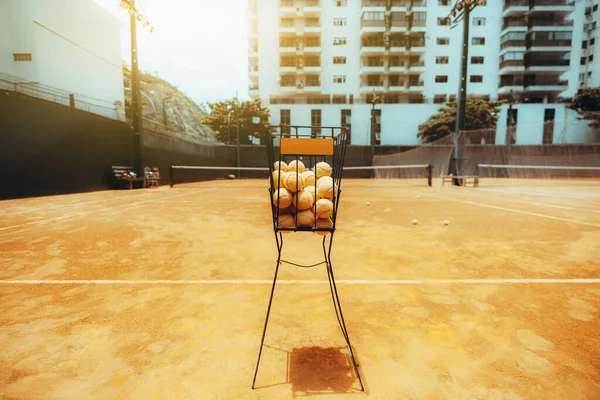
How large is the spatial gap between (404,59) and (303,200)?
56.5m

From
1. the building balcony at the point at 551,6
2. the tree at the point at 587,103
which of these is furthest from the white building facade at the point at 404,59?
the tree at the point at 587,103

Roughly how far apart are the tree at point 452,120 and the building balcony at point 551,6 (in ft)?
58.3

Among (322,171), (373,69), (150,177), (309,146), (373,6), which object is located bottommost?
(150,177)

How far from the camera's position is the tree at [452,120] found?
141ft

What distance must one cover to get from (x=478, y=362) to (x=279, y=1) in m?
58.8

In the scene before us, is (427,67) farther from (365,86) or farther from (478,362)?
Result: (478,362)

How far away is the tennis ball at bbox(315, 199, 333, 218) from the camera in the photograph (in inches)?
75.5

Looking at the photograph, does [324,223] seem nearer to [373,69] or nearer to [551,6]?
[373,69]

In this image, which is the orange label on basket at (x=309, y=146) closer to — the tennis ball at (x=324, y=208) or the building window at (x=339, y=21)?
the tennis ball at (x=324, y=208)

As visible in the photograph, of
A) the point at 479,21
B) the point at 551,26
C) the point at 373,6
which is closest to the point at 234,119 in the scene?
the point at 373,6

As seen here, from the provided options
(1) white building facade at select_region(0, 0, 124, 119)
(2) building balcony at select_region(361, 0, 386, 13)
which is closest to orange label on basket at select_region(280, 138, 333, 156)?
(1) white building facade at select_region(0, 0, 124, 119)

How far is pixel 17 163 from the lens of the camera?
12.3m

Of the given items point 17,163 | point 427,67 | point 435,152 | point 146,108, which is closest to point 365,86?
point 427,67

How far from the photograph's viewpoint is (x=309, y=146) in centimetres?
185
